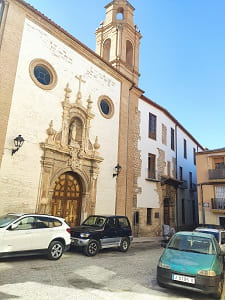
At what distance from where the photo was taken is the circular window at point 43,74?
10.7 m

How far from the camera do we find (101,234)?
28.6 ft

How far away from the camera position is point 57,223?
24.9 feet

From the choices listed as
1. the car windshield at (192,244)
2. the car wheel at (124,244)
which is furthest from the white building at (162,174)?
the car windshield at (192,244)

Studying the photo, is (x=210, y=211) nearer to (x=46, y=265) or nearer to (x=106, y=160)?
(x=106, y=160)

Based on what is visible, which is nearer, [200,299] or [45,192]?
[200,299]

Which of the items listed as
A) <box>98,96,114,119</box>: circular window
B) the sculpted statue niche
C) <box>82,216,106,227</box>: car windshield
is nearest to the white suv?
<box>82,216,106,227</box>: car windshield

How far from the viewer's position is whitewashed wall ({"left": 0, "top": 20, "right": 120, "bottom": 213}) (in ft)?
30.6

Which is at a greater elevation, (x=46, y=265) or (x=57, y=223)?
(x=57, y=223)

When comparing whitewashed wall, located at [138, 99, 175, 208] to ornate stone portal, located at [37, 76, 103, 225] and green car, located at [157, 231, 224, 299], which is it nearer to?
ornate stone portal, located at [37, 76, 103, 225]

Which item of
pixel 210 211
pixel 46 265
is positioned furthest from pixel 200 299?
pixel 210 211

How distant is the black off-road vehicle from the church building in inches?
91.9

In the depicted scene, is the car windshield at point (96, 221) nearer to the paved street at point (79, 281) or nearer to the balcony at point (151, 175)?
the paved street at point (79, 281)

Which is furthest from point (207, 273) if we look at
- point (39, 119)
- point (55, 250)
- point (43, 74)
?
point (43, 74)

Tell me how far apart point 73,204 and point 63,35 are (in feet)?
29.7
